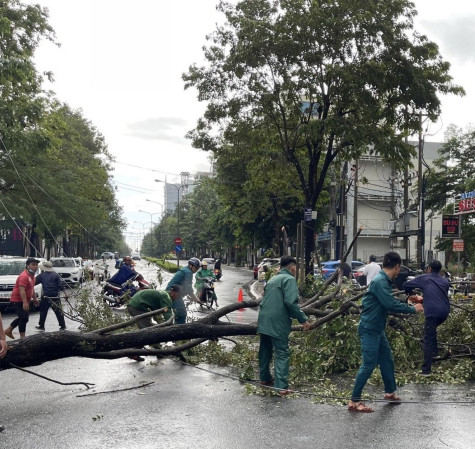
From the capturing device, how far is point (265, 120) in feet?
80.2

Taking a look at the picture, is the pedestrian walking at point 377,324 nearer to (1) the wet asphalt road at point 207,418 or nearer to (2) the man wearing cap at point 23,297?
(1) the wet asphalt road at point 207,418

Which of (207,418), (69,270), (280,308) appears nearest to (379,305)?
(280,308)

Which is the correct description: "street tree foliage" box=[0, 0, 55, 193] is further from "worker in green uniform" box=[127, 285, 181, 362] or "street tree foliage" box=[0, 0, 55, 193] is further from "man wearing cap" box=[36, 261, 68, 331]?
"worker in green uniform" box=[127, 285, 181, 362]

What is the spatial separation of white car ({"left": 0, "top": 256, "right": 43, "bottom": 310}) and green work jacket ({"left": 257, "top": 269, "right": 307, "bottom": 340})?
13.2m

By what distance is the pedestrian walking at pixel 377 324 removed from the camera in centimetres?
729

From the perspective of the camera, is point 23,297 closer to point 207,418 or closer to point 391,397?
point 207,418

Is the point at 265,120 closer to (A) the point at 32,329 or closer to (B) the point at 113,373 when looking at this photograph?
(A) the point at 32,329

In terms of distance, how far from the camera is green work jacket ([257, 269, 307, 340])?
7879mm

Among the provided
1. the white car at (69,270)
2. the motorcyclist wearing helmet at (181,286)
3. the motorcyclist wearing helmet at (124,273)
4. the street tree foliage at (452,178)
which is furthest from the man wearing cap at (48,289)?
the street tree foliage at (452,178)

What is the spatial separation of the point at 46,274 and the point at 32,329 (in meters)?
1.46

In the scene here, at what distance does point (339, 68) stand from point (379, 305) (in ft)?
48.4

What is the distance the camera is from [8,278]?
65.4 feet

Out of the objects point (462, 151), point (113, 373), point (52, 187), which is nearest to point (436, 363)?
point (113, 373)

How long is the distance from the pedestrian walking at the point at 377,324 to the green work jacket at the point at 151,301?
413 centimetres
